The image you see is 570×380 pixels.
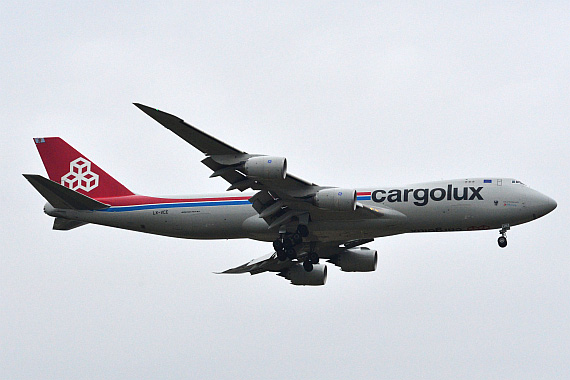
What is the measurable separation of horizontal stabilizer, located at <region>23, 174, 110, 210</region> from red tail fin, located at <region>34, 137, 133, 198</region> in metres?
2.18

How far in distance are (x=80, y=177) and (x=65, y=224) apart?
3.48 metres

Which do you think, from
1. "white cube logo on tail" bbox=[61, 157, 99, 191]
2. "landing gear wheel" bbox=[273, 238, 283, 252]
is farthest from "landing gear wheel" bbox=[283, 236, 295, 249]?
"white cube logo on tail" bbox=[61, 157, 99, 191]

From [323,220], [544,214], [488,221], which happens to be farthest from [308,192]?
[544,214]

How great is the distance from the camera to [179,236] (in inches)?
1972

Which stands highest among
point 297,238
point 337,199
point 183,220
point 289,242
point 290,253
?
point 337,199

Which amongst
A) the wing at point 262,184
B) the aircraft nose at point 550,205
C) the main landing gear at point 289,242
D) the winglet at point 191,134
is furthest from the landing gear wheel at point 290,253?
the aircraft nose at point 550,205

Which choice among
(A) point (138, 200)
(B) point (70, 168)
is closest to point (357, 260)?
(A) point (138, 200)

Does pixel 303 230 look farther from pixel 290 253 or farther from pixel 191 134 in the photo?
pixel 191 134

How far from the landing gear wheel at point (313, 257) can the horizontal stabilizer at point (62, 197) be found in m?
11.7

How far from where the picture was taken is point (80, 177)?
2077 inches

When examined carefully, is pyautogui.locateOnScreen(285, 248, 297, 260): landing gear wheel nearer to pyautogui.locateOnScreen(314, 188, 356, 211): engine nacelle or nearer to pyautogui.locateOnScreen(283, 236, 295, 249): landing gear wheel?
pyautogui.locateOnScreen(283, 236, 295, 249): landing gear wheel

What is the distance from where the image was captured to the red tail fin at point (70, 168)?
172 ft

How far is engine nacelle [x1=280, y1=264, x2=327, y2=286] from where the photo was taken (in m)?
54.5

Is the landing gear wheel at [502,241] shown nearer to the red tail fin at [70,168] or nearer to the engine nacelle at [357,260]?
the engine nacelle at [357,260]
